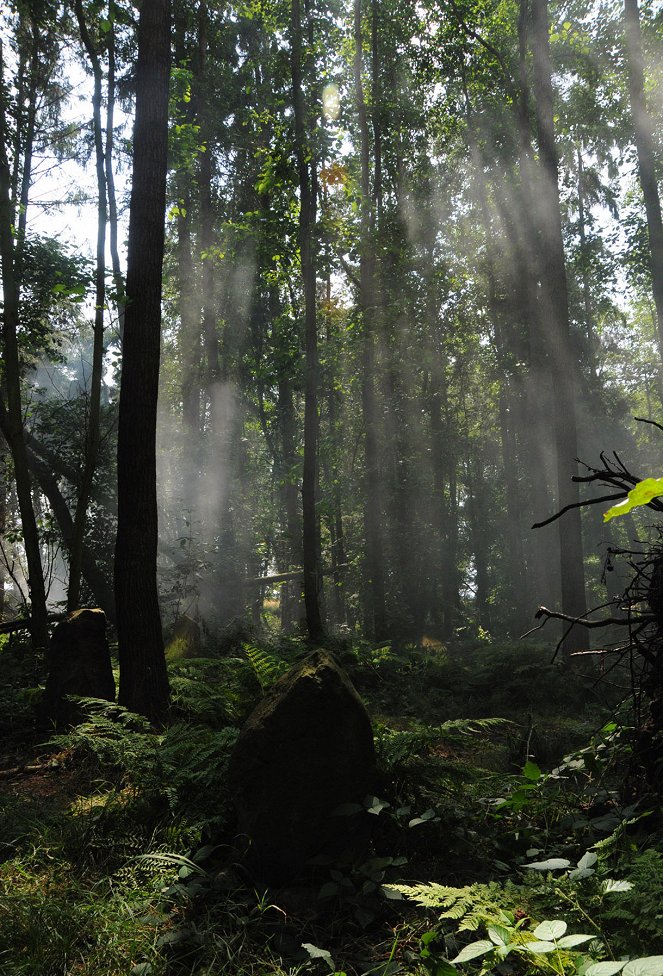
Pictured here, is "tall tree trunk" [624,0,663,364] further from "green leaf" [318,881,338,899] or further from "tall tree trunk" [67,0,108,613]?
"green leaf" [318,881,338,899]

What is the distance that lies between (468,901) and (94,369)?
32.3 ft

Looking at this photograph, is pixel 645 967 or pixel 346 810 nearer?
pixel 645 967

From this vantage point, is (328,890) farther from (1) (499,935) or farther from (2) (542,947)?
(2) (542,947)

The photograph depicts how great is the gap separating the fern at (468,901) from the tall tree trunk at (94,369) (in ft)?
26.7

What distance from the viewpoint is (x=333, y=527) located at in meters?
29.6

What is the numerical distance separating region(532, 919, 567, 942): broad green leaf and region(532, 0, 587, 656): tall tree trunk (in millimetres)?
10537

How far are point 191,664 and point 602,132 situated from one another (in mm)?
28402

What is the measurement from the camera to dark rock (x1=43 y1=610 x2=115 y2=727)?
6.22 metres

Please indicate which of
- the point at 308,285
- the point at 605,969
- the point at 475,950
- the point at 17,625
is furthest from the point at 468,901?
the point at 308,285

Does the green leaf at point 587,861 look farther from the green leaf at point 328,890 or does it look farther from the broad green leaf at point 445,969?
the green leaf at point 328,890

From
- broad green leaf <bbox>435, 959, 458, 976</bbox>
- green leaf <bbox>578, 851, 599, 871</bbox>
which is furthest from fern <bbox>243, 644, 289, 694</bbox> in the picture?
broad green leaf <bbox>435, 959, 458, 976</bbox>

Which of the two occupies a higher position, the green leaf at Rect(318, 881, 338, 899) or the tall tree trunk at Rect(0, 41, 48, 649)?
the tall tree trunk at Rect(0, 41, 48, 649)

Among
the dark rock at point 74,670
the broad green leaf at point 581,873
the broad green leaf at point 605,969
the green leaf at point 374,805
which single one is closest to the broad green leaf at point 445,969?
the broad green leaf at point 605,969

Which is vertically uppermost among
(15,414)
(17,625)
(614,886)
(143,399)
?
(15,414)
